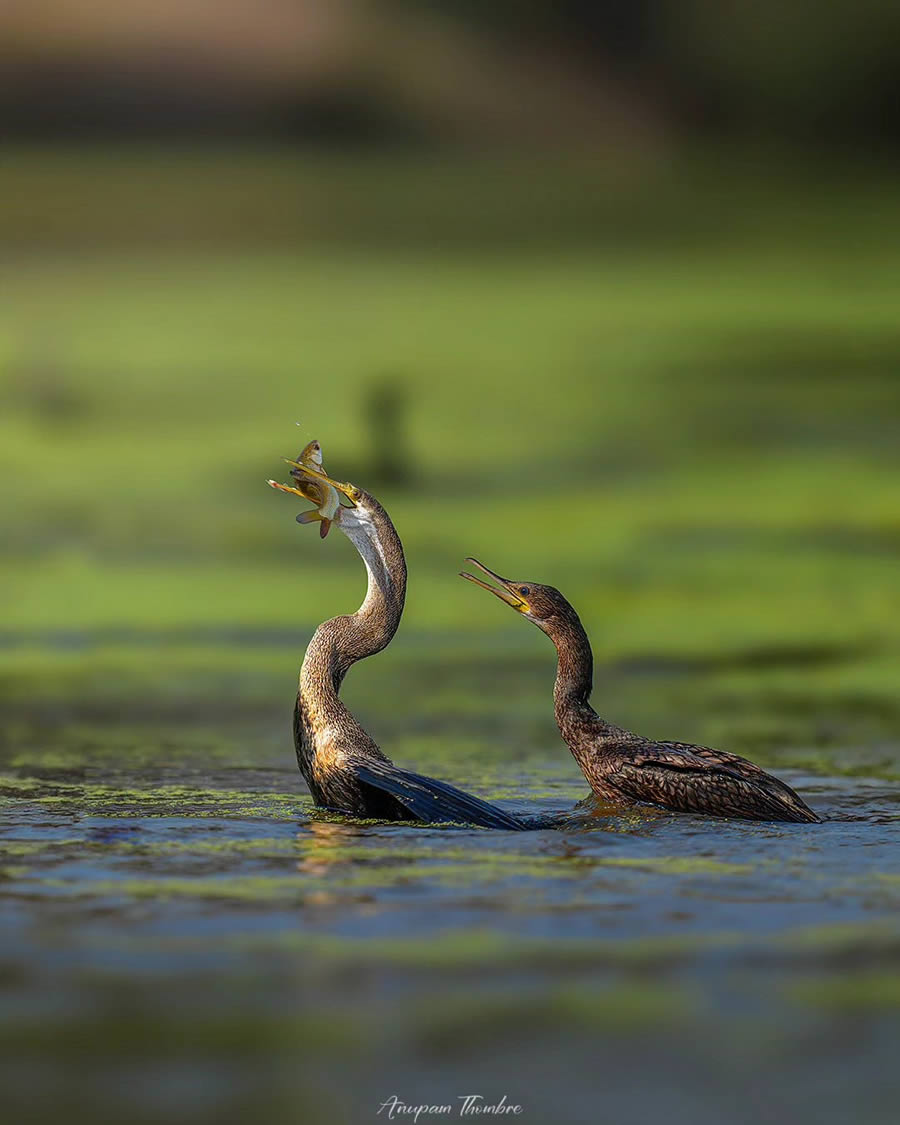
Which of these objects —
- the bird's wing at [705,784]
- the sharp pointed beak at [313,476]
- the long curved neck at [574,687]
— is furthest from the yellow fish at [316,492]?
the bird's wing at [705,784]

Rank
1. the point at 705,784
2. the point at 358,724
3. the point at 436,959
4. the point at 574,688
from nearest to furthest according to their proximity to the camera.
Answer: the point at 436,959 → the point at 705,784 → the point at 358,724 → the point at 574,688

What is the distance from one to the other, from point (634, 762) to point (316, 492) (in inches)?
73.4

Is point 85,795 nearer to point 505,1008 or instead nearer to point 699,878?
point 699,878

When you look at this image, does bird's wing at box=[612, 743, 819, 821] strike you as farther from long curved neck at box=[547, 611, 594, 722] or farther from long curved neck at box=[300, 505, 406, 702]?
long curved neck at box=[300, 505, 406, 702]

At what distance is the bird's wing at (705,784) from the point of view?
8.16m

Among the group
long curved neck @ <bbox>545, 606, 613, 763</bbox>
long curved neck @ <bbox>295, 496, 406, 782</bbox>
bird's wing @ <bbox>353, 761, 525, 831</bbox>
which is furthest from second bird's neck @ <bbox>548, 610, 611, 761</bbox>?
bird's wing @ <bbox>353, 761, 525, 831</bbox>

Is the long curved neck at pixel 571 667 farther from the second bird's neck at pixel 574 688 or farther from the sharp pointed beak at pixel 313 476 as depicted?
the sharp pointed beak at pixel 313 476

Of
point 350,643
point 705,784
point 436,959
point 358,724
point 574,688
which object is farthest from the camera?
point 574,688

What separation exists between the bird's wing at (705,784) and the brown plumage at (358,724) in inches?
30.3

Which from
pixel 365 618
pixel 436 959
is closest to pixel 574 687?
pixel 365 618

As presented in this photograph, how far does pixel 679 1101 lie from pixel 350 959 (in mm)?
1455

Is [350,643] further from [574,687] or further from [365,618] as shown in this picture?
[574,687]

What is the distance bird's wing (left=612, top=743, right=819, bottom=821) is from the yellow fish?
1.71 metres

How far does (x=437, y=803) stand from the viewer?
26.3 feet
